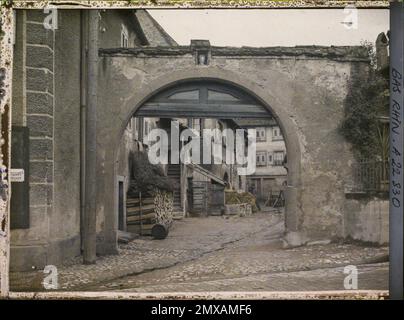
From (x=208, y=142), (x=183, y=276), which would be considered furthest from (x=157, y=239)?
(x=208, y=142)

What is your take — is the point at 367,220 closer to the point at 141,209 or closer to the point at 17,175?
the point at 141,209

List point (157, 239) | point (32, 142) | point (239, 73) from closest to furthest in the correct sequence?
point (32, 142) → point (239, 73) → point (157, 239)

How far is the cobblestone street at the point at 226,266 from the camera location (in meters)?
5.83

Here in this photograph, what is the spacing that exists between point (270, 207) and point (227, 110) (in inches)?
57.7

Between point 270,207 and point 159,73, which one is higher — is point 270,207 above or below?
below

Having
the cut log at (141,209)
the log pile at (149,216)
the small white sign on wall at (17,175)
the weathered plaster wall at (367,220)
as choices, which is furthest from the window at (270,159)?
the small white sign on wall at (17,175)

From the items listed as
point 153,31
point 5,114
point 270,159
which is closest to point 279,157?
point 270,159

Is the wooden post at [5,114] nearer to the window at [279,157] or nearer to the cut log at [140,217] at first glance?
the cut log at [140,217]

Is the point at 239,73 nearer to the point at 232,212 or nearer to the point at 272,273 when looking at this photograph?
the point at 232,212

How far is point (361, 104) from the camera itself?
618 centimetres

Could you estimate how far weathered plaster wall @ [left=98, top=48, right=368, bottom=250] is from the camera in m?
6.36

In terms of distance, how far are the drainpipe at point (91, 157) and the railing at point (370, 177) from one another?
3.42 m

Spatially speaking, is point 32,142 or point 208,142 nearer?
point 32,142

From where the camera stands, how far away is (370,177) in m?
6.14
